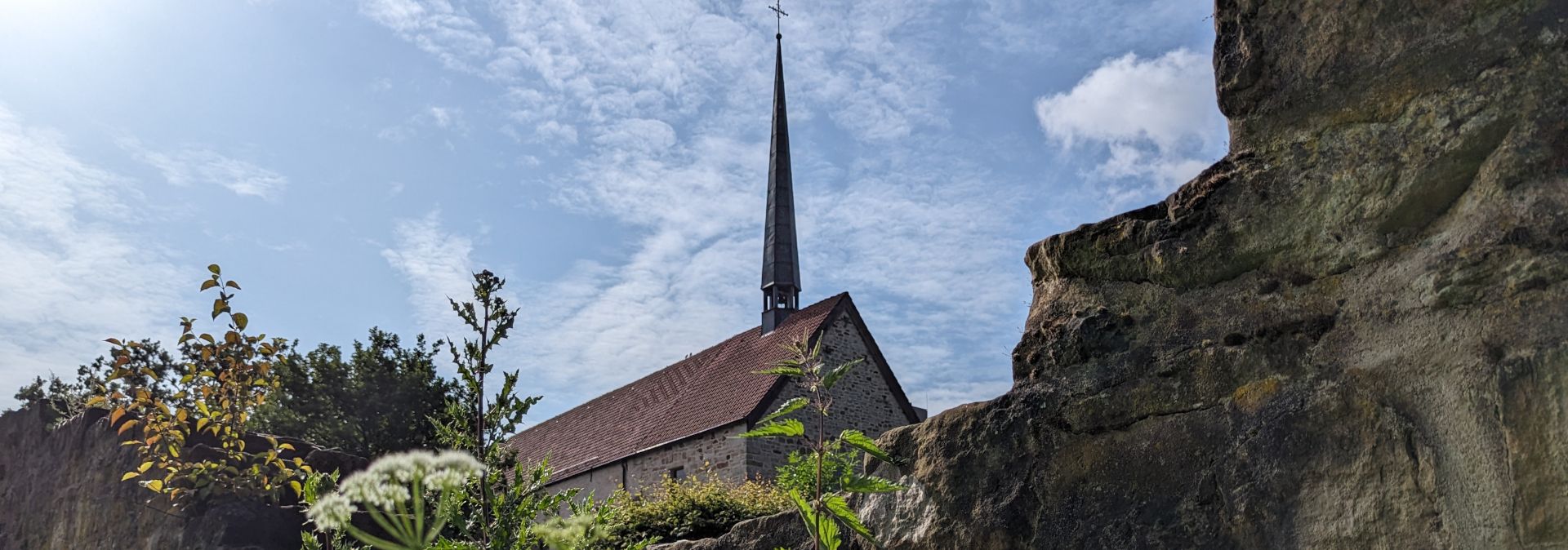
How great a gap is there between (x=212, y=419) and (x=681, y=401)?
1762 centimetres

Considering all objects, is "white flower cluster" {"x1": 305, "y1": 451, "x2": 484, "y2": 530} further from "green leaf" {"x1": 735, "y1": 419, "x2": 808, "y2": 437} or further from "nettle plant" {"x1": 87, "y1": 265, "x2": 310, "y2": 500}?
"nettle plant" {"x1": 87, "y1": 265, "x2": 310, "y2": 500}

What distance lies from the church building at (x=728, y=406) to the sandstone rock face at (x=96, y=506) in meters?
11.0

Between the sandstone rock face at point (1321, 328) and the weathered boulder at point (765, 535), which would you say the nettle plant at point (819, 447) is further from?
the weathered boulder at point (765, 535)

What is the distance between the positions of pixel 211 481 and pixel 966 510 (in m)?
5.71

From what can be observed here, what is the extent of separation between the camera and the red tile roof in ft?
74.8

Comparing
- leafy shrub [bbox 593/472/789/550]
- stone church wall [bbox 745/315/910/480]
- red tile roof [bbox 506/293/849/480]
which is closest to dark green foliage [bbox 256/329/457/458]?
red tile roof [bbox 506/293/849/480]

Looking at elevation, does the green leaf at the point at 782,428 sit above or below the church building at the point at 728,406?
below

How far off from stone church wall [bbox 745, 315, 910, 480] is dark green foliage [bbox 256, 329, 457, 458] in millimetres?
6421

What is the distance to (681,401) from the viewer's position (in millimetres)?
24984

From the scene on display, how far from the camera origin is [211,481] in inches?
299

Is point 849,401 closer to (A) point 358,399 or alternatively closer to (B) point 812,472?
(A) point 358,399

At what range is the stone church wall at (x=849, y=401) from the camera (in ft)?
70.7

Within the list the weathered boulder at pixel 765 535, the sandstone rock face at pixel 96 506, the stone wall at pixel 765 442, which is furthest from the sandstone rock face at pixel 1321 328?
the stone wall at pixel 765 442

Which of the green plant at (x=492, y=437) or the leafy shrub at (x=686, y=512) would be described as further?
the leafy shrub at (x=686, y=512)
